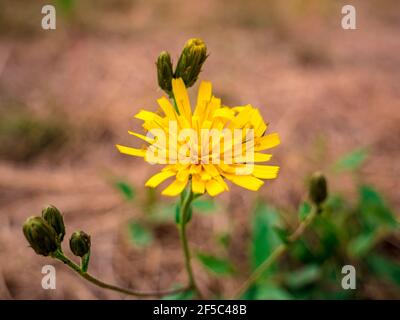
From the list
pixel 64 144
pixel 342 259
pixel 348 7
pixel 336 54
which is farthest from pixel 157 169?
pixel 348 7

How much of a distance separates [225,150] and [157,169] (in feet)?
3.37

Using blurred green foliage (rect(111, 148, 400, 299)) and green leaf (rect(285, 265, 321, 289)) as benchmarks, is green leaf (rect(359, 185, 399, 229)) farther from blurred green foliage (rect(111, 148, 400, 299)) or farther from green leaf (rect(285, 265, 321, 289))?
green leaf (rect(285, 265, 321, 289))

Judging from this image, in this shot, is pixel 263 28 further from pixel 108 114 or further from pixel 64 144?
pixel 64 144

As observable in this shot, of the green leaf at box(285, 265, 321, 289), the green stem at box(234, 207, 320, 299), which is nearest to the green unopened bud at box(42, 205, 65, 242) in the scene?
the green stem at box(234, 207, 320, 299)

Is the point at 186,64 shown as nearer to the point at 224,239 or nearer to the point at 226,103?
the point at 224,239

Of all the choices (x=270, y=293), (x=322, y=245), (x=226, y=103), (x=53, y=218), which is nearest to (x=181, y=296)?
(x=270, y=293)

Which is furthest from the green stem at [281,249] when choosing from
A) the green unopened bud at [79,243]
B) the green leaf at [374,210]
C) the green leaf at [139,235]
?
the green unopened bud at [79,243]

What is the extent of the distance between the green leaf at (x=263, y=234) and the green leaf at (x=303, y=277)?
0.09 metres

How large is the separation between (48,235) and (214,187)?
465 millimetres

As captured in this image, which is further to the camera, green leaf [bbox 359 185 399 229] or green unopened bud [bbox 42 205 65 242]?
green leaf [bbox 359 185 399 229]

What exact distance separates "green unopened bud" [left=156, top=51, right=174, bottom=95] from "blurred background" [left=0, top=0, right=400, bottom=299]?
1.56 ft

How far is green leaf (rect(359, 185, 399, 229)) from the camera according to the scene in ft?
5.54

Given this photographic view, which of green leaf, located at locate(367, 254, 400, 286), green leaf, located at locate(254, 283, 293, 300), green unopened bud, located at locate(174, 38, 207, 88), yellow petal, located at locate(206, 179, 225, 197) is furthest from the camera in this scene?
green leaf, located at locate(367, 254, 400, 286)

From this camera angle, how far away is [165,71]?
1316 millimetres
